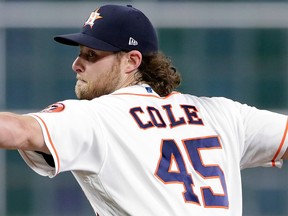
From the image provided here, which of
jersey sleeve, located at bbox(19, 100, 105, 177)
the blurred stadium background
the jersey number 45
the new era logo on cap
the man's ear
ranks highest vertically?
the new era logo on cap

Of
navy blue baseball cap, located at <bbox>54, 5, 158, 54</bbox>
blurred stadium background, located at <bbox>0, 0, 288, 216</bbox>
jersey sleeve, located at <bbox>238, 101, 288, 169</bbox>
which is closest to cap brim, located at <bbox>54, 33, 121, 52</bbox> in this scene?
navy blue baseball cap, located at <bbox>54, 5, 158, 54</bbox>

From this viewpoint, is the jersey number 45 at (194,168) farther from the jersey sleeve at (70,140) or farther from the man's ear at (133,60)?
the man's ear at (133,60)

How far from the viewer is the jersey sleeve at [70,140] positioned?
333 cm

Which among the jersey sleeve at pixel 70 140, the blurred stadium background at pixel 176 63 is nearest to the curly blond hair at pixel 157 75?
the jersey sleeve at pixel 70 140

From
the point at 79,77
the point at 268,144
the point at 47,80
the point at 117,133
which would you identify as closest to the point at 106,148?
the point at 117,133

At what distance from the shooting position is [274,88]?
30.7 ft

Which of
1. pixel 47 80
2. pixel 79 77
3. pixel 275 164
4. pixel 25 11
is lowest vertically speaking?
pixel 47 80

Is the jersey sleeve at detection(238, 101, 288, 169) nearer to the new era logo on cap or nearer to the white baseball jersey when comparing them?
the white baseball jersey

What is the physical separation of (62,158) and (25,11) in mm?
6142

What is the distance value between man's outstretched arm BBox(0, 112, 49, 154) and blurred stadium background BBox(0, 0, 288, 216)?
576 cm

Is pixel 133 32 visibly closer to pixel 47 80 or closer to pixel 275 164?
pixel 275 164

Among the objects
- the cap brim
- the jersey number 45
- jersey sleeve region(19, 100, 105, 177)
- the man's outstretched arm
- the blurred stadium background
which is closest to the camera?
the man's outstretched arm

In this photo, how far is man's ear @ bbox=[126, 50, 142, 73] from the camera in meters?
3.95

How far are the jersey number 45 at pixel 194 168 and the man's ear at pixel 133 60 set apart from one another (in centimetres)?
43
